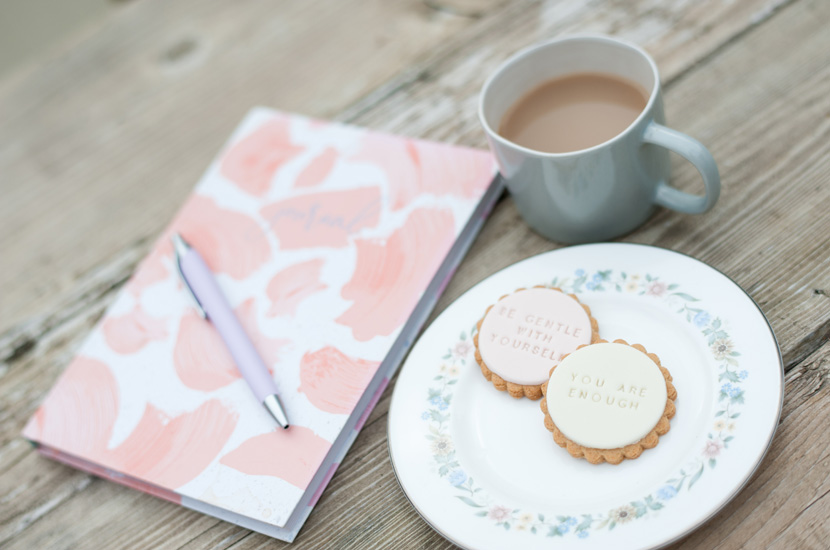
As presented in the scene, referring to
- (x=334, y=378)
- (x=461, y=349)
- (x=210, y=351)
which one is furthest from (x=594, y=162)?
(x=210, y=351)

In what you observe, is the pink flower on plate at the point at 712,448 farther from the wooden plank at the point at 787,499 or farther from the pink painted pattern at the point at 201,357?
the pink painted pattern at the point at 201,357

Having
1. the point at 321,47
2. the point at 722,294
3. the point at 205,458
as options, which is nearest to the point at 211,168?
the point at 321,47

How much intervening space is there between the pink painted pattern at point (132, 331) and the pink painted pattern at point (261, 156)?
0.18m

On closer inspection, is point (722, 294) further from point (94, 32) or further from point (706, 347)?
point (94, 32)

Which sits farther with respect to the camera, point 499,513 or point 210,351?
point 210,351

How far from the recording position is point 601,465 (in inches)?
20.1

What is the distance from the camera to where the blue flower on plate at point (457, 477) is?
0.53 metres

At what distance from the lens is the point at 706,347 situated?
0.53m

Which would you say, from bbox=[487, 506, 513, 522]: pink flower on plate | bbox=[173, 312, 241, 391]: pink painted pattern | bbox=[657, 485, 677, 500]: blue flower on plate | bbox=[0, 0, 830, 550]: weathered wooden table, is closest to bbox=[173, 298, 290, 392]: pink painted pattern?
bbox=[173, 312, 241, 391]: pink painted pattern

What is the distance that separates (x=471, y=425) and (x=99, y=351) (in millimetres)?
412

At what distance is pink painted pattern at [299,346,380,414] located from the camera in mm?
609

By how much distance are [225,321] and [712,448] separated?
0.44 metres

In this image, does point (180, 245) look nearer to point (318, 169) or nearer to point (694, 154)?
point (318, 169)

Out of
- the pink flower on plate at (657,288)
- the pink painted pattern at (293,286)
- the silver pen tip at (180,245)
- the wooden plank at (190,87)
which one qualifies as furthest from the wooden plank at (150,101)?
Result: the pink flower on plate at (657,288)
